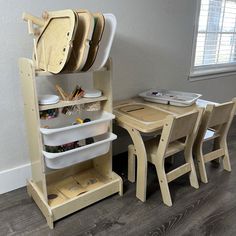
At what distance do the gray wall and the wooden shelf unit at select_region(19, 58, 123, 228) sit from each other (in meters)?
0.23

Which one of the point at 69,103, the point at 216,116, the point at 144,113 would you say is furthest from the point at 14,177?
the point at 216,116

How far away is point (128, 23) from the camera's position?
1953mm

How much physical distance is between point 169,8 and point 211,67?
1145 mm

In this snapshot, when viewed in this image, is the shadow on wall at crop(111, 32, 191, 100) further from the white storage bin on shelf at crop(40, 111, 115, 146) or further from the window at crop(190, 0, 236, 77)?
the white storage bin on shelf at crop(40, 111, 115, 146)

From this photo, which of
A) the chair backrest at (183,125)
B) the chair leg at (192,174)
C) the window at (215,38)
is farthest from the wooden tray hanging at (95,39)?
the window at (215,38)

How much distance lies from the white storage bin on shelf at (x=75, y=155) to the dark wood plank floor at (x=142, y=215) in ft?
1.23

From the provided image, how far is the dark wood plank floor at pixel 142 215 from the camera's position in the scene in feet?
4.62

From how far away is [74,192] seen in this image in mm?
1604

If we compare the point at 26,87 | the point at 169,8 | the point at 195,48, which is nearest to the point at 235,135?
the point at 195,48

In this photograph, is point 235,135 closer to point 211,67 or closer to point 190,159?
point 211,67

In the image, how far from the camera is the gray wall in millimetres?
1499

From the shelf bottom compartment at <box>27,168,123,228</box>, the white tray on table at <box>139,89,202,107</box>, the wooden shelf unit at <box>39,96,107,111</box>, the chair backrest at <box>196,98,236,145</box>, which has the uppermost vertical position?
the wooden shelf unit at <box>39,96,107,111</box>

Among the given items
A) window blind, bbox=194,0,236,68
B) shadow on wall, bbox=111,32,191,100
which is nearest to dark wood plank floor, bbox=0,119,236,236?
shadow on wall, bbox=111,32,191,100

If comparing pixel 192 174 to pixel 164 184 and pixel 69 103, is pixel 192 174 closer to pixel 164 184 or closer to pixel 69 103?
pixel 164 184
